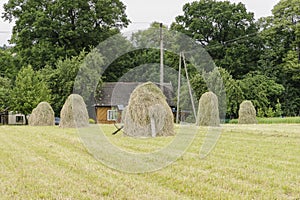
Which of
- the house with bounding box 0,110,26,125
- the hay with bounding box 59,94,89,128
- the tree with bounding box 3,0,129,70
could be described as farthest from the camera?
the house with bounding box 0,110,26,125

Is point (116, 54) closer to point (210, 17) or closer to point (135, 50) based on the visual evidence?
point (135, 50)

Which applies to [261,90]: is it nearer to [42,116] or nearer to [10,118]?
[42,116]

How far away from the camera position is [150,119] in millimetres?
13281

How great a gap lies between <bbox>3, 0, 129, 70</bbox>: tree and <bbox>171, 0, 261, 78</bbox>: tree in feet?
28.3

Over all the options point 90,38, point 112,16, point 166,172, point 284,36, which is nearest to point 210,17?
point 284,36

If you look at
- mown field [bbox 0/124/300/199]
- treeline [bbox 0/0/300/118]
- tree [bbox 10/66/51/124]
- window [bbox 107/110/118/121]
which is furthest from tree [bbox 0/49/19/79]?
Answer: mown field [bbox 0/124/300/199]

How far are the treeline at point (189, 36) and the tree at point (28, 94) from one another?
102 inches

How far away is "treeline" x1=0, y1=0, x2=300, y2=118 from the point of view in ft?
112

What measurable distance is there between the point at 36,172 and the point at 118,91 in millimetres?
28855

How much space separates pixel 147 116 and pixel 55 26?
26.0 meters

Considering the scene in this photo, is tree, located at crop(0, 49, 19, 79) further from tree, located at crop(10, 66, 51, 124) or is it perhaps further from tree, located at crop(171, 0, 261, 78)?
tree, located at crop(171, 0, 261, 78)

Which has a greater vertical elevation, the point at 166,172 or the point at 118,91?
the point at 118,91

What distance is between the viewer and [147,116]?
1331cm

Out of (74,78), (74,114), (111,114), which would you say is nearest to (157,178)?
(74,114)
